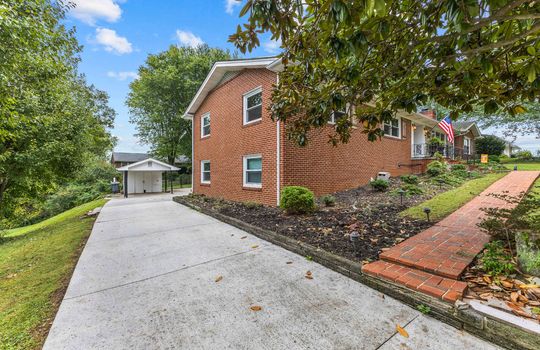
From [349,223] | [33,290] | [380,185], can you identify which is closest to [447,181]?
[380,185]

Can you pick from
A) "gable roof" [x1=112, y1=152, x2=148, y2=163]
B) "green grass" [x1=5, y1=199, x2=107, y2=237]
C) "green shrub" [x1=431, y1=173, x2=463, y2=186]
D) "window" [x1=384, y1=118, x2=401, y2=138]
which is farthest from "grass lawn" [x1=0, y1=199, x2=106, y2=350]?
"gable roof" [x1=112, y1=152, x2=148, y2=163]

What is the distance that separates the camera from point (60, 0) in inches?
263

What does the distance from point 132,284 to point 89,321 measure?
2.67 ft

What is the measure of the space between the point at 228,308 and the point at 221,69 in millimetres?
9431

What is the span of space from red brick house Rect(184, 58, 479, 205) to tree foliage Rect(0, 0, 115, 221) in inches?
203

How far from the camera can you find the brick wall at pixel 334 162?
772 cm

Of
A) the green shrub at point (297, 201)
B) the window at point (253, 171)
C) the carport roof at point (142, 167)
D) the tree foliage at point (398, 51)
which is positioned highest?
the tree foliage at point (398, 51)

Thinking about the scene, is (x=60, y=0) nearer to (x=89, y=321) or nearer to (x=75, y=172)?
(x=75, y=172)

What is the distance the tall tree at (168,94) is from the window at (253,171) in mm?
16183

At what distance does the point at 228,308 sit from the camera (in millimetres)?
2615

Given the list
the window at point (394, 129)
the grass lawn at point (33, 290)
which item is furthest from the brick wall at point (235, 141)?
the window at point (394, 129)

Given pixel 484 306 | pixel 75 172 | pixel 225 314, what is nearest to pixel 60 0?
pixel 75 172

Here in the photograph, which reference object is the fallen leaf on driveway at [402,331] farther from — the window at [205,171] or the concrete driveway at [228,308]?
the window at [205,171]

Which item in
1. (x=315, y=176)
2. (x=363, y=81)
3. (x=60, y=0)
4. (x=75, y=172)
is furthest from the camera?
(x=75, y=172)
